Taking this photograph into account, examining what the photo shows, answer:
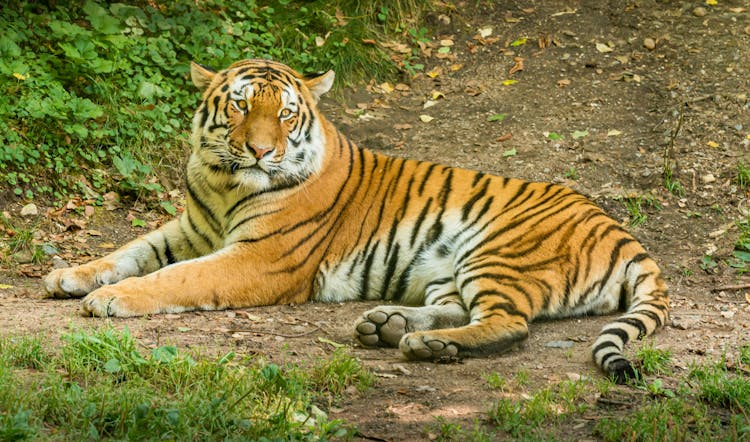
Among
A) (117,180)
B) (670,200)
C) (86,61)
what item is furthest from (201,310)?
(670,200)

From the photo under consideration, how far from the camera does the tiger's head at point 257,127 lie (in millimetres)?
5074

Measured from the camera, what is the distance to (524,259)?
4926 millimetres

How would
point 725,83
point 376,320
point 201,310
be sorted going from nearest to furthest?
point 376,320
point 201,310
point 725,83

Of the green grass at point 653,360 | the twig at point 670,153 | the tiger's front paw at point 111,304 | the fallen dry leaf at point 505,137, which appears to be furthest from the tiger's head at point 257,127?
the twig at point 670,153

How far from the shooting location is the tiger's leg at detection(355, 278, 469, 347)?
14.5 feet

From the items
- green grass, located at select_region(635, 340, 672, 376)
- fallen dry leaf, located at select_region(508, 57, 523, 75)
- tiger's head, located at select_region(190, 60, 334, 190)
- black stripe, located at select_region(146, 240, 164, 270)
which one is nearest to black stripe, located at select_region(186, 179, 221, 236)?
tiger's head, located at select_region(190, 60, 334, 190)

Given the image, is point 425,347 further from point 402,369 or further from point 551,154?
point 551,154

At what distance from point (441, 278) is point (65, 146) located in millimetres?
3197

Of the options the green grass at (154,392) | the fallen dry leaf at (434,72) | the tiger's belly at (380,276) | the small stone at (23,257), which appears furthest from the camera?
the fallen dry leaf at (434,72)

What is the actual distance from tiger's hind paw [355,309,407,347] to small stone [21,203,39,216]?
298cm

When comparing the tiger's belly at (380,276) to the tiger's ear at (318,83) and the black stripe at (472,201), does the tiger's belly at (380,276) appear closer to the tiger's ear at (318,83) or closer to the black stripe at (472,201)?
the black stripe at (472,201)

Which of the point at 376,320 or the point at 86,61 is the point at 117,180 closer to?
the point at 86,61

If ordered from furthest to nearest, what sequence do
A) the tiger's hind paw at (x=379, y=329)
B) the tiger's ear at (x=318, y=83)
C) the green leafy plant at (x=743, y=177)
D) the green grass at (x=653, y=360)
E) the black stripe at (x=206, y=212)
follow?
the green leafy plant at (x=743, y=177) < the tiger's ear at (x=318, y=83) < the black stripe at (x=206, y=212) < the tiger's hind paw at (x=379, y=329) < the green grass at (x=653, y=360)

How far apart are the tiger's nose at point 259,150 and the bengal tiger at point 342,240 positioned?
1 centimetres
